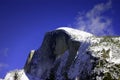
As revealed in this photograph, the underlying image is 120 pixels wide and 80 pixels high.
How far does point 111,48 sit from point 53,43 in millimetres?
26677

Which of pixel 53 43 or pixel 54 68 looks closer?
Result: pixel 54 68

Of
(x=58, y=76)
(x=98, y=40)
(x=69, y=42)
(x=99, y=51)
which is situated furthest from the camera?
(x=69, y=42)

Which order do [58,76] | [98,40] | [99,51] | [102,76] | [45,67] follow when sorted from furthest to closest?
[45,67] → [58,76] → [98,40] → [99,51] → [102,76]

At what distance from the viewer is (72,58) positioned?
57.0 metres

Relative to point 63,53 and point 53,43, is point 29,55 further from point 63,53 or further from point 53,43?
point 63,53

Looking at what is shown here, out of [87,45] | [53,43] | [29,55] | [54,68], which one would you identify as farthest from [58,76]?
[29,55]

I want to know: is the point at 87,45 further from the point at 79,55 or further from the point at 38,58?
the point at 38,58

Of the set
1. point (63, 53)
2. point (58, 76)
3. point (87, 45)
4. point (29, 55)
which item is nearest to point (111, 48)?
point (87, 45)

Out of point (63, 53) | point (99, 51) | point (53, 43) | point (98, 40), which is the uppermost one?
point (53, 43)

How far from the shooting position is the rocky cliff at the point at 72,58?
42281 millimetres

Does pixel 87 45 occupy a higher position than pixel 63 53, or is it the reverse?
pixel 63 53

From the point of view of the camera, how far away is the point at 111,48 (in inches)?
1799

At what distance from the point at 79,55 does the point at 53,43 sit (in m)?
19.9

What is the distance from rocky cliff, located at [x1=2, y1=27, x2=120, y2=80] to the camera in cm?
4228
